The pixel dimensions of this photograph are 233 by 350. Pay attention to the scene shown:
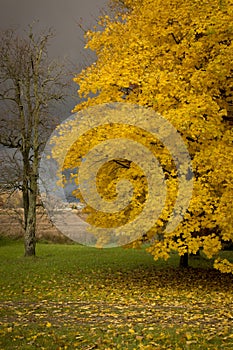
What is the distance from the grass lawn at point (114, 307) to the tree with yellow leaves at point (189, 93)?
1.80m

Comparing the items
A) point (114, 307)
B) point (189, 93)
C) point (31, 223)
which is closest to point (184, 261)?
point (31, 223)

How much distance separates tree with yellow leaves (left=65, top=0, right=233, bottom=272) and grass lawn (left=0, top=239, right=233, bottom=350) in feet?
5.92

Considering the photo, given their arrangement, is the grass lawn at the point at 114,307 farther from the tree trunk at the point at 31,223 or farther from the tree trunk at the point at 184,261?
the tree trunk at the point at 31,223

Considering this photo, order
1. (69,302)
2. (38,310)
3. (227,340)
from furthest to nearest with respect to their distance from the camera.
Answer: (69,302), (38,310), (227,340)

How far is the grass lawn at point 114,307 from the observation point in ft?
28.3

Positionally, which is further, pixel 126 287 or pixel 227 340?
pixel 126 287

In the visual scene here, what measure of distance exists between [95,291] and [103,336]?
22.0 feet

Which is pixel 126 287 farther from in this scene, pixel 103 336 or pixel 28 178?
pixel 28 178

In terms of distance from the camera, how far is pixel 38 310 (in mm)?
12141

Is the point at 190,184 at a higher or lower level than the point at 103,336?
higher

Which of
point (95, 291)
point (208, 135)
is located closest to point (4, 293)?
point (95, 291)

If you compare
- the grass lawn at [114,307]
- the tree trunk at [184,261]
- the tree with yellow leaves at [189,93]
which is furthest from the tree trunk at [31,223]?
the tree with yellow leaves at [189,93]

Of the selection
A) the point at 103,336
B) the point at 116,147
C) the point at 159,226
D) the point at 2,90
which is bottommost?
the point at 103,336

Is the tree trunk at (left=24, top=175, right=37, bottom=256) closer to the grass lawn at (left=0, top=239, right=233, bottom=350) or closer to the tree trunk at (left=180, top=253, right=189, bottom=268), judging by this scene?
the grass lawn at (left=0, top=239, right=233, bottom=350)
